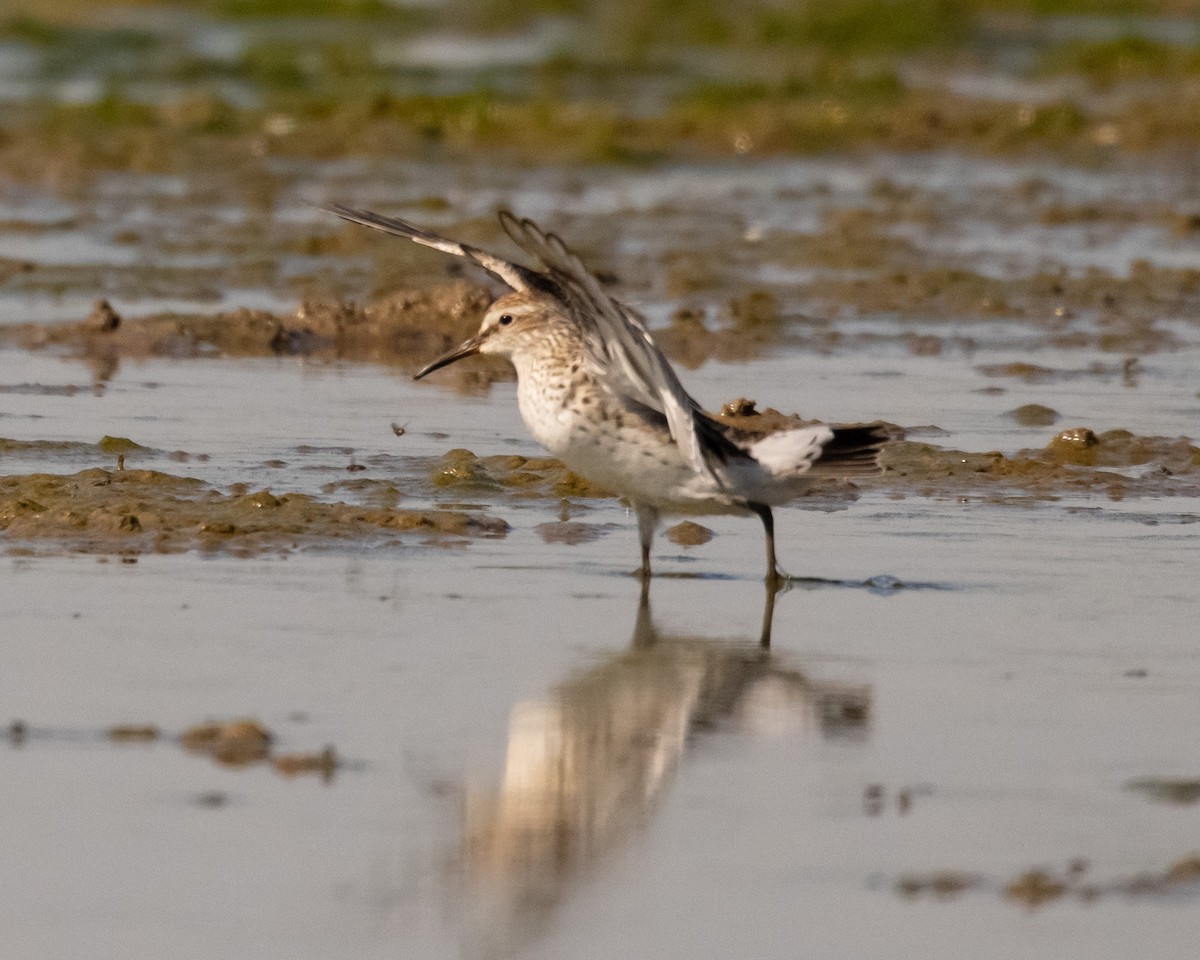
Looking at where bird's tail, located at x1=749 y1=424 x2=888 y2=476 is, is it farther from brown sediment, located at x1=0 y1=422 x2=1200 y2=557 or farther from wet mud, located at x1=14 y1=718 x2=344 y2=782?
wet mud, located at x1=14 y1=718 x2=344 y2=782

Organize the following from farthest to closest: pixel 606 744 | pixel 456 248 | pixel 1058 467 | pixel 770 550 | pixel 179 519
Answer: pixel 1058 467, pixel 179 519, pixel 456 248, pixel 770 550, pixel 606 744

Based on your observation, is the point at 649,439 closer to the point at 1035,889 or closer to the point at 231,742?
the point at 231,742

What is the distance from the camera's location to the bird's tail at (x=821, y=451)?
732 centimetres

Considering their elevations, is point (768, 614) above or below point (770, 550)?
below

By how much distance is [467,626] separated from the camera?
670 centimetres

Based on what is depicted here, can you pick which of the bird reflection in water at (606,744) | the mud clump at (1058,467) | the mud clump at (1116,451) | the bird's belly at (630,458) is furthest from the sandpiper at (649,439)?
the mud clump at (1116,451)

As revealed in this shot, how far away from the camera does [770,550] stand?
7398 mm

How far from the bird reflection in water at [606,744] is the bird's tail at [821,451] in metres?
0.55

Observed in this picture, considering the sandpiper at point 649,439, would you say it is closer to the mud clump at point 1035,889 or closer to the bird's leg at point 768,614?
the bird's leg at point 768,614

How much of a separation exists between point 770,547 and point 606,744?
1915 mm

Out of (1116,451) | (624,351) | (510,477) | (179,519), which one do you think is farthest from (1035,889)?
(1116,451)

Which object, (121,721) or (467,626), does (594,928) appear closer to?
(121,721)

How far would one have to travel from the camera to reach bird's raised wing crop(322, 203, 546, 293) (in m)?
7.82

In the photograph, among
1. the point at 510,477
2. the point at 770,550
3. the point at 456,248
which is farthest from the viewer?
the point at 510,477
